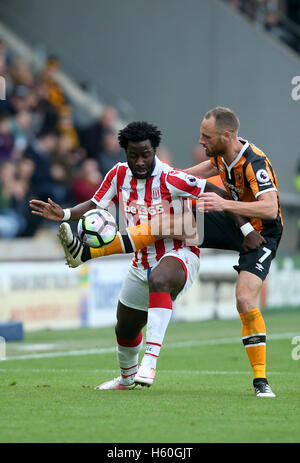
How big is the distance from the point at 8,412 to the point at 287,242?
697 inches

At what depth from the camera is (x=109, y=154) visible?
19.8 meters

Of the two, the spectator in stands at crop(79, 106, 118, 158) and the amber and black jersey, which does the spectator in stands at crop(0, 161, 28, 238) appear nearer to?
the spectator in stands at crop(79, 106, 118, 158)

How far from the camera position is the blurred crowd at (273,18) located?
24297mm

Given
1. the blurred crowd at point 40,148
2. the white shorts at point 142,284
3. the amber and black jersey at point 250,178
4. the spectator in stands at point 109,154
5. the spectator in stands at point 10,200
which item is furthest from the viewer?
the spectator in stands at point 109,154

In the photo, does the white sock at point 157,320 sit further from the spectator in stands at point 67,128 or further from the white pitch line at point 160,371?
the spectator in stands at point 67,128

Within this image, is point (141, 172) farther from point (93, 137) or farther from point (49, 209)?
point (93, 137)

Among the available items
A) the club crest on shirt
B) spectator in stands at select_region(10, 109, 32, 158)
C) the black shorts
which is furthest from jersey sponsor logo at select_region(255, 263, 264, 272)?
spectator in stands at select_region(10, 109, 32, 158)

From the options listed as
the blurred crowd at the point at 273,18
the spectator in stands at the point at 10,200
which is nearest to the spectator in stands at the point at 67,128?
the spectator in stands at the point at 10,200

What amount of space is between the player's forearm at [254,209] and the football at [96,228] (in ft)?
3.36

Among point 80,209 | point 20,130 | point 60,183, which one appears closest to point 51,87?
point 20,130

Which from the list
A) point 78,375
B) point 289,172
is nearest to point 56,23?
point 289,172

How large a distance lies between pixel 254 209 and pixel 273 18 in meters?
18.4

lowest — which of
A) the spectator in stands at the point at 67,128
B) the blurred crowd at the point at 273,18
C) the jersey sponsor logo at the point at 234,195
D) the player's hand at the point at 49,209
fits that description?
the player's hand at the point at 49,209

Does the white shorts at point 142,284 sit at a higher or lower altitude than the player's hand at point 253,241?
lower
